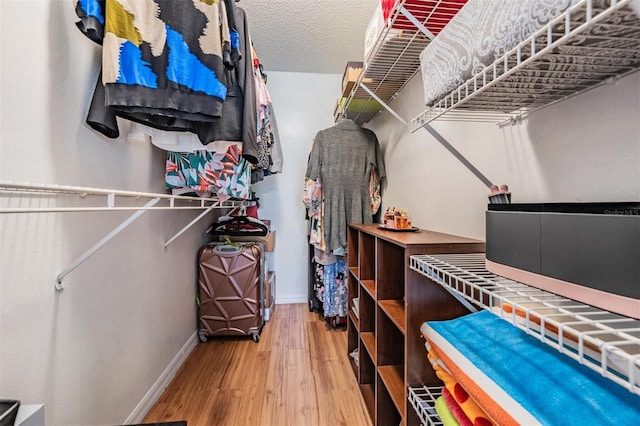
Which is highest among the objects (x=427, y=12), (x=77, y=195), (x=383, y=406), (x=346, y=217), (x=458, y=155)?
(x=427, y=12)

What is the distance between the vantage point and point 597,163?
68 cm

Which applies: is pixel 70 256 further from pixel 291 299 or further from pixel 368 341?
pixel 291 299

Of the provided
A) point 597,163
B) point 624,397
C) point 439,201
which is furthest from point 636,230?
point 439,201

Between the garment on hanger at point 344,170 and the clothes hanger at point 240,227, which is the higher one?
the garment on hanger at point 344,170

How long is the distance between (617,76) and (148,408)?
2.21 metres

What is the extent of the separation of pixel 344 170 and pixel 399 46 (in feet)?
3.34

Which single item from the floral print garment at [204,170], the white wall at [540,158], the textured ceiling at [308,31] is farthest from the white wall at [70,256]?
the white wall at [540,158]

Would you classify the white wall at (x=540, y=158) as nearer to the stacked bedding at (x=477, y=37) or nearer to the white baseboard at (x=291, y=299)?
the stacked bedding at (x=477, y=37)

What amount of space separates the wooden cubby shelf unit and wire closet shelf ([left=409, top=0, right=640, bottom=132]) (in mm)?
456

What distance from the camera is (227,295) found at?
2168 mm

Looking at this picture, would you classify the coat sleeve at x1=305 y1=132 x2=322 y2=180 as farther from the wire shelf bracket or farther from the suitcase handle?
the wire shelf bracket

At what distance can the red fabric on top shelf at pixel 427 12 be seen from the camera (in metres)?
1.01

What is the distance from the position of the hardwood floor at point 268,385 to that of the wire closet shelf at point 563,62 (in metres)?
1.50

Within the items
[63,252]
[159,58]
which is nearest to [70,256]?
[63,252]
